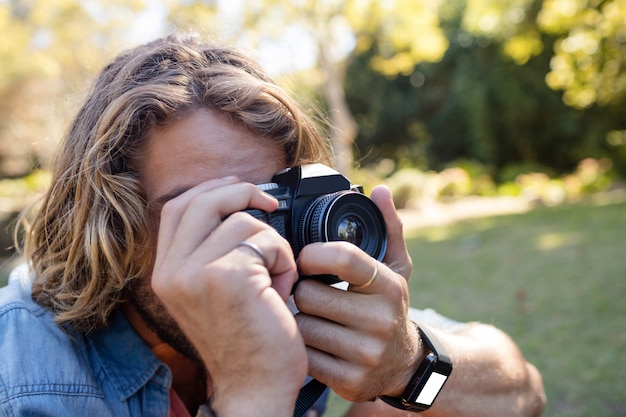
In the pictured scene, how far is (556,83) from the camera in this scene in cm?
743

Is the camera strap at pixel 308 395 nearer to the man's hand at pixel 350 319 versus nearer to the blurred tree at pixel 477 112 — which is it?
the man's hand at pixel 350 319

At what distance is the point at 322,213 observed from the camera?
1370 mm

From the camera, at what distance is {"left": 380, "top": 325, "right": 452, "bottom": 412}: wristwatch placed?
146cm

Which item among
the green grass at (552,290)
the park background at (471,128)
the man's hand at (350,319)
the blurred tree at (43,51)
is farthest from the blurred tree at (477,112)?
the man's hand at (350,319)

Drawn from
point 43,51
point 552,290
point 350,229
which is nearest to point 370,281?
point 350,229

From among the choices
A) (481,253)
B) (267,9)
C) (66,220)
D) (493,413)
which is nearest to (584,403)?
(493,413)

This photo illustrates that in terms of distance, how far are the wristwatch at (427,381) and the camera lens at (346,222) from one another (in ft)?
0.91

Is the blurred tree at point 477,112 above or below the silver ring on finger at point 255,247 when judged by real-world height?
below

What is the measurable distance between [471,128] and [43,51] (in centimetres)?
1193

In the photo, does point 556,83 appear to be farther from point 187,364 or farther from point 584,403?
point 187,364

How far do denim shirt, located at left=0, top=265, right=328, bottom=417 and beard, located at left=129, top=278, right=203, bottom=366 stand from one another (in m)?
0.06

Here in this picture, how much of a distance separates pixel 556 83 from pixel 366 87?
486 inches

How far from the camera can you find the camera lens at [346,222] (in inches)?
53.8

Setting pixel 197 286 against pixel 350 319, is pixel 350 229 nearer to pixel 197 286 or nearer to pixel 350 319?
pixel 350 319
